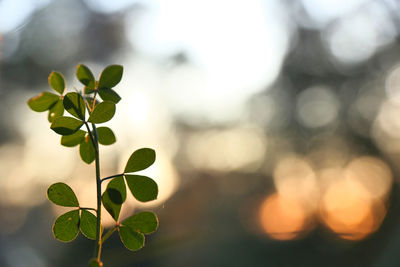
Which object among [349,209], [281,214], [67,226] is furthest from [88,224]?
[281,214]

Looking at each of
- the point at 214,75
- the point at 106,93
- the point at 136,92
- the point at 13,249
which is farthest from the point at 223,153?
the point at 106,93

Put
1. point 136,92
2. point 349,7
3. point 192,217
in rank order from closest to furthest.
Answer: point 136,92 → point 192,217 → point 349,7

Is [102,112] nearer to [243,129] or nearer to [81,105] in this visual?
[81,105]

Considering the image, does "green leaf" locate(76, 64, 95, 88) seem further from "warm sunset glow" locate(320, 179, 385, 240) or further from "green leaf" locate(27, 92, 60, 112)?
"warm sunset glow" locate(320, 179, 385, 240)

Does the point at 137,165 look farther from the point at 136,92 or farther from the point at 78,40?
the point at 78,40

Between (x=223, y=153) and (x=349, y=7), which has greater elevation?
(x=349, y=7)

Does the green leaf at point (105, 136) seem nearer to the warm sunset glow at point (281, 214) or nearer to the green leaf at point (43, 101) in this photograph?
the green leaf at point (43, 101)

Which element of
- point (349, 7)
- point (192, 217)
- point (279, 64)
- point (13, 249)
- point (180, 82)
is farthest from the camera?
point (279, 64)
